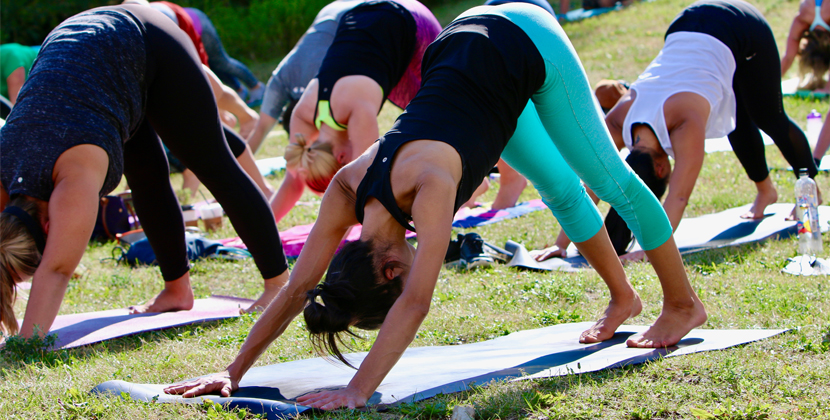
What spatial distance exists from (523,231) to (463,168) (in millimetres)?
→ 3066

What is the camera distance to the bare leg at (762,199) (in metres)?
4.96

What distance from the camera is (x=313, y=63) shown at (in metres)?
6.33

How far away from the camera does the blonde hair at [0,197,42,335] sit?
298 cm

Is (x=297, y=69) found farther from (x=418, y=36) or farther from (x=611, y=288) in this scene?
(x=611, y=288)

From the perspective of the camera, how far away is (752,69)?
456 centimetres

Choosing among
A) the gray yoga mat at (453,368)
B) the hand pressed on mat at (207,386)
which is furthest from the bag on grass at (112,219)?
the hand pressed on mat at (207,386)

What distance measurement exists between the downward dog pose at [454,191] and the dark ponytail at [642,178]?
114cm

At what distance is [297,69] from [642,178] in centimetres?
364

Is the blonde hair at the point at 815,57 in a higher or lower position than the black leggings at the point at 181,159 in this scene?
lower

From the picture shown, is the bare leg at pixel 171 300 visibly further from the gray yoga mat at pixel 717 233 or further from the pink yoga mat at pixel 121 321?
the gray yoga mat at pixel 717 233

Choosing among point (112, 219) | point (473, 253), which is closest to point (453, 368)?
point (473, 253)

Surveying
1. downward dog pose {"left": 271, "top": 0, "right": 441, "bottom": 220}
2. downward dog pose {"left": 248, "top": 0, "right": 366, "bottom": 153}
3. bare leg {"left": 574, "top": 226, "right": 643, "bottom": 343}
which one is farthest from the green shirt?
bare leg {"left": 574, "top": 226, "right": 643, "bottom": 343}

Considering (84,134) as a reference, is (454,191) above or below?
above

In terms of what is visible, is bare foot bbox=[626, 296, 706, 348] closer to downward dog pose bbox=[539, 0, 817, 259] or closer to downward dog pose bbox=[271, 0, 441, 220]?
downward dog pose bbox=[539, 0, 817, 259]
